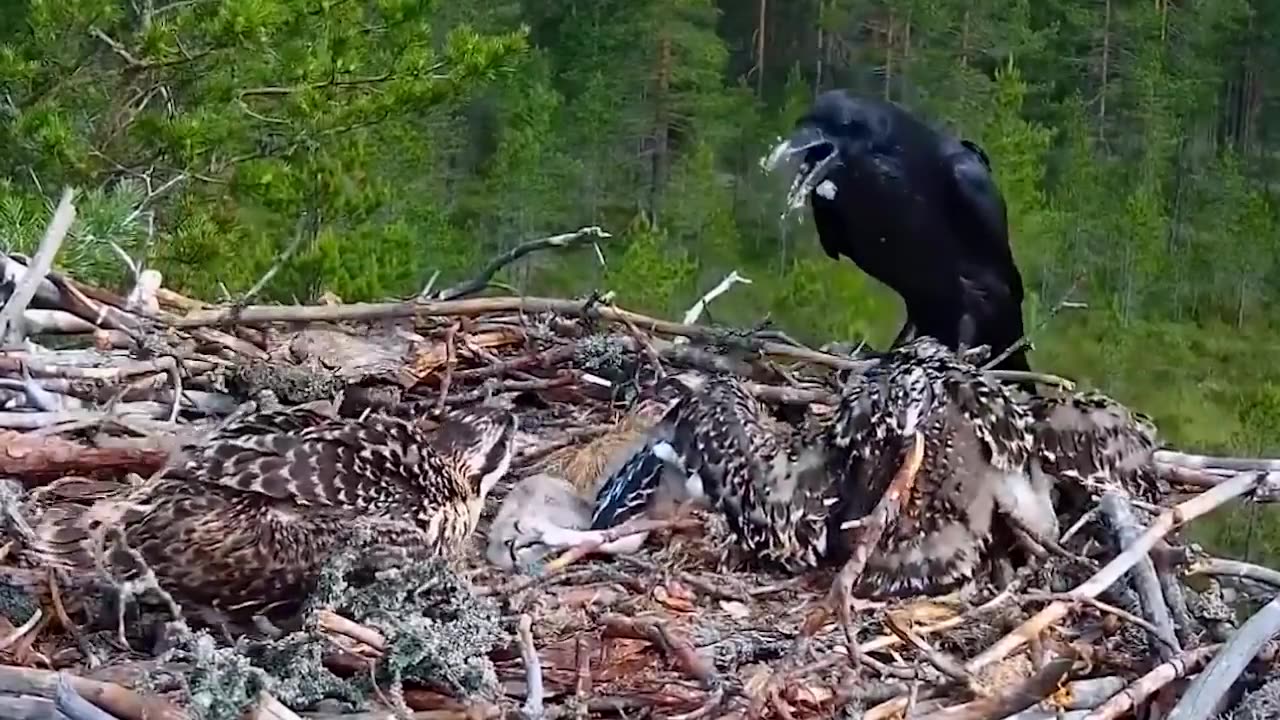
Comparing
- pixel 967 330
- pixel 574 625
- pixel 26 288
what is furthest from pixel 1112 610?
pixel 967 330

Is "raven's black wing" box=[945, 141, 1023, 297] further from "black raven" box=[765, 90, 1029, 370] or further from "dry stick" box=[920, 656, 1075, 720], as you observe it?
"dry stick" box=[920, 656, 1075, 720]

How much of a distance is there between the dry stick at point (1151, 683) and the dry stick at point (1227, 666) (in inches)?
0.6

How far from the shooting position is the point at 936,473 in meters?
1.41

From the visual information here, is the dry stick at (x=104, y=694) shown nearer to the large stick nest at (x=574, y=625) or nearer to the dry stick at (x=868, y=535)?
the large stick nest at (x=574, y=625)

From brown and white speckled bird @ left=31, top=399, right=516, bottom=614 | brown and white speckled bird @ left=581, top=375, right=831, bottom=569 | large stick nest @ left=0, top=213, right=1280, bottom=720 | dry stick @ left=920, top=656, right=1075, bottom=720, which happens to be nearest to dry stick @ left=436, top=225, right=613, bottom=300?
large stick nest @ left=0, top=213, right=1280, bottom=720

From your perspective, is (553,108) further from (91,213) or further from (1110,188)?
(91,213)

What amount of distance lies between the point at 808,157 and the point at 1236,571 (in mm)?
1612

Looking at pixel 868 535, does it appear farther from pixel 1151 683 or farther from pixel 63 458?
pixel 63 458

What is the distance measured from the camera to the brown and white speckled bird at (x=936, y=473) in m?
1.37

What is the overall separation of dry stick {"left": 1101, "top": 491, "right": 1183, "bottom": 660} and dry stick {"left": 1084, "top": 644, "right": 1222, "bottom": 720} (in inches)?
0.7

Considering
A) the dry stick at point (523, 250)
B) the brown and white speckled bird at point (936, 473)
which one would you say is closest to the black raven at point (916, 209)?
the dry stick at point (523, 250)

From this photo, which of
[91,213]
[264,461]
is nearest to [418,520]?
[264,461]

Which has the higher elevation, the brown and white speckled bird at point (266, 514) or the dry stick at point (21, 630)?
the brown and white speckled bird at point (266, 514)

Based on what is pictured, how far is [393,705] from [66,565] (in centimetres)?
45
